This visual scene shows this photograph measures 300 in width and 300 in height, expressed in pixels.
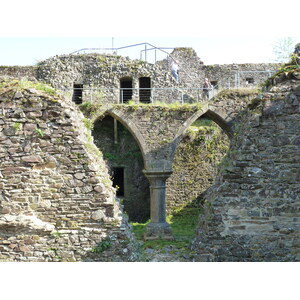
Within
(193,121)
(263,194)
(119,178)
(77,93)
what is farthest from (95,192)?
(77,93)

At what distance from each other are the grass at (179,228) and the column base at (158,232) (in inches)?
8.7

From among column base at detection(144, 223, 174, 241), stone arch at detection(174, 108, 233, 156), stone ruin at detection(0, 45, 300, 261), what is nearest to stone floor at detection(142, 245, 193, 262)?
column base at detection(144, 223, 174, 241)

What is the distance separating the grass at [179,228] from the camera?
413 inches

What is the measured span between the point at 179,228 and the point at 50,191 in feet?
28.3

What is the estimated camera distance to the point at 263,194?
562cm

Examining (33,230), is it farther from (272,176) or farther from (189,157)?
(189,157)

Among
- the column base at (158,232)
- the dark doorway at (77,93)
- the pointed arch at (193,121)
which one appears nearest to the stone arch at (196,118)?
the pointed arch at (193,121)

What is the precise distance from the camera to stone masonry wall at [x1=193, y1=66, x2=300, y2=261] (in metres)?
5.59

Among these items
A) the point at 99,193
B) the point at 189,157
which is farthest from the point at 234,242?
the point at 189,157

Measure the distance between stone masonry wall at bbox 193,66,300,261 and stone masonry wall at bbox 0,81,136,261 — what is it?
57.1 inches

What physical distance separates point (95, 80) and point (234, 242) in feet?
35.1

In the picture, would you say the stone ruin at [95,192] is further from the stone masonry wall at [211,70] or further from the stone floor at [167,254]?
the stone masonry wall at [211,70]

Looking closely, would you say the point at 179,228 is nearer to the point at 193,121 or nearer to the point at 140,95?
the point at 193,121

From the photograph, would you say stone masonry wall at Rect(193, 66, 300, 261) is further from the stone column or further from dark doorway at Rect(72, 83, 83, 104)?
dark doorway at Rect(72, 83, 83, 104)
